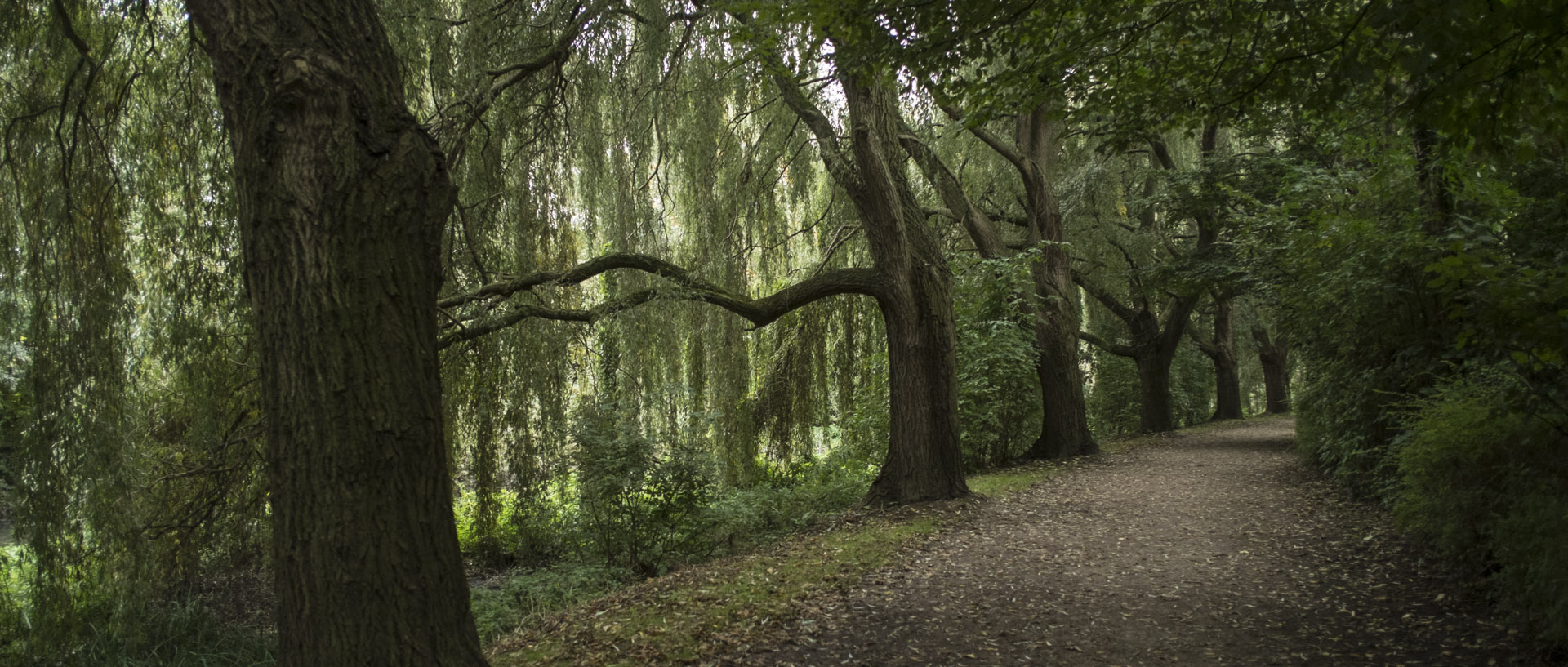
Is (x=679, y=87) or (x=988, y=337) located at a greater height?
(x=679, y=87)

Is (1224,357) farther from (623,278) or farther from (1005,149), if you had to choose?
(623,278)

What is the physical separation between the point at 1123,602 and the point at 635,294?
13.8 ft

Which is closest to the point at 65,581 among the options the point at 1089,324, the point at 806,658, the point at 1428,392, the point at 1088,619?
the point at 806,658

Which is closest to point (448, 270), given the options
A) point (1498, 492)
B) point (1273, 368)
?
point (1498, 492)

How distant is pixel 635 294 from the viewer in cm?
721

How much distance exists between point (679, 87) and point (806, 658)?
567 centimetres

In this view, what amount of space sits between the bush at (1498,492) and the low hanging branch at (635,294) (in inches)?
170

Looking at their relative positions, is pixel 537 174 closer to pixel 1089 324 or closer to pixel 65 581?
pixel 65 581

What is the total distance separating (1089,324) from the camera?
1780cm

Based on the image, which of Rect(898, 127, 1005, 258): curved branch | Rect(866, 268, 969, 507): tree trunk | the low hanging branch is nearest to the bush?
Rect(866, 268, 969, 507): tree trunk

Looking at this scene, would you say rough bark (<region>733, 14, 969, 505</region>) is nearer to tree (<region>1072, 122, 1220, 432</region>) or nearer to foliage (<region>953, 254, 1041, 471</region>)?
foliage (<region>953, 254, 1041, 471</region>)

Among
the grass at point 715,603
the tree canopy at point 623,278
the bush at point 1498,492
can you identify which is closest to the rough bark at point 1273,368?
the tree canopy at point 623,278

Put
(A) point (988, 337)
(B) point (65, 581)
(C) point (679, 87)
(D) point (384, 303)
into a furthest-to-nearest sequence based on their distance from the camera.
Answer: (A) point (988, 337), (C) point (679, 87), (B) point (65, 581), (D) point (384, 303)

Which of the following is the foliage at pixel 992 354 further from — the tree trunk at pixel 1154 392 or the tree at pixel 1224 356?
the tree at pixel 1224 356
